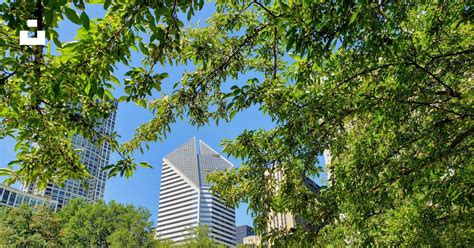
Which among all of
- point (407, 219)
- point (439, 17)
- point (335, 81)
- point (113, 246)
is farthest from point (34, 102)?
point (113, 246)

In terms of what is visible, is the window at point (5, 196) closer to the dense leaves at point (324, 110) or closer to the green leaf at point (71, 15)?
the dense leaves at point (324, 110)

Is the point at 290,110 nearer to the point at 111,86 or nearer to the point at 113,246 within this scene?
the point at 111,86

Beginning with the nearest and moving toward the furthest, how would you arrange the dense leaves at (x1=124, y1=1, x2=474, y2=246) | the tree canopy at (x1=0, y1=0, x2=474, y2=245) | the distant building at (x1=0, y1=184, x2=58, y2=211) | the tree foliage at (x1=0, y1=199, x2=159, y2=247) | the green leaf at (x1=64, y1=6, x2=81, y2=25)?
the green leaf at (x1=64, y1=6, x2=81, y2=25)
the tree canopy at (x1=0, y1=0, x2=474, y2=245)
the dense leaves at (x1=124, y1=1, x2=474, y2=246)
the tree foliage at (x1=0, y1=199, x2=159, y2=247)
the distant building at (x1=0, y1=184, x2=58, y2=211)

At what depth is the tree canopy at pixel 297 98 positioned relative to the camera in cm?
257

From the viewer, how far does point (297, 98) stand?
162 inches

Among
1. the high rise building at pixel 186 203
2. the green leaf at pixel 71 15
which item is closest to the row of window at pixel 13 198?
the green leaf at pixel 71 15

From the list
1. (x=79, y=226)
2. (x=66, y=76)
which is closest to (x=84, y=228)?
(x=79, y=226)

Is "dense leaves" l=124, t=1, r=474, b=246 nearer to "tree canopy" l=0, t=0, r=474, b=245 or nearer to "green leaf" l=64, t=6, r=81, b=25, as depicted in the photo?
"tree canopy" l=0, t=0, r=474, b=245

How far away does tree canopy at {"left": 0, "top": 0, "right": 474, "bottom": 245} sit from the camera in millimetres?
2568

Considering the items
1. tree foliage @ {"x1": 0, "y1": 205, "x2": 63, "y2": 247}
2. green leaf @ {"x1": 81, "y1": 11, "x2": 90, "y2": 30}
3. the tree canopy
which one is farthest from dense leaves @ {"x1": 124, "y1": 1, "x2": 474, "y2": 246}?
tree foliage @ {"x1": 0, "y1": 205, "x2": 63, "y2": 247}

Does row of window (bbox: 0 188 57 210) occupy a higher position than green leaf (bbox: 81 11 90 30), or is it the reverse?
row of window (bbox: 0 188 57 210)

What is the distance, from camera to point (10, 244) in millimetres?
19891

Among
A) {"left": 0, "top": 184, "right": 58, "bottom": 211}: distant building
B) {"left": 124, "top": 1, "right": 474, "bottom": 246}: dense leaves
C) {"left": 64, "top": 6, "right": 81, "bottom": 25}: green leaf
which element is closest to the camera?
{"left": 64, "top": 6, "right": 81, "bottom": 25}: green leaf

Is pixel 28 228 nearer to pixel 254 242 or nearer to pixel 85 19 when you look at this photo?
pixel 85 19
